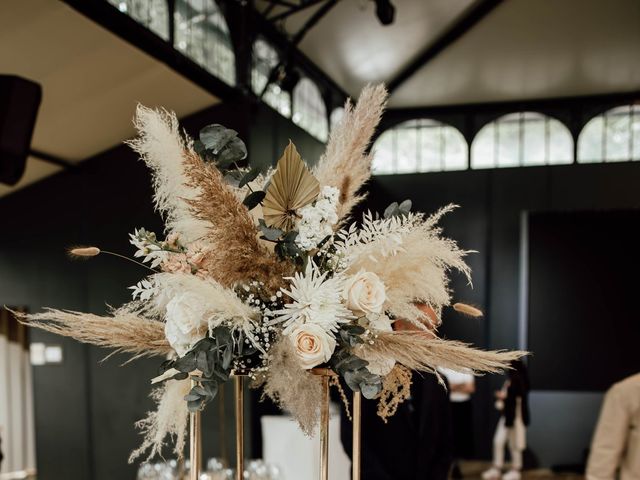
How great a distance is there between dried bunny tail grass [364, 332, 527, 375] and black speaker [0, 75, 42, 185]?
259 cm

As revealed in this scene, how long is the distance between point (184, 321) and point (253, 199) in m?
0.24

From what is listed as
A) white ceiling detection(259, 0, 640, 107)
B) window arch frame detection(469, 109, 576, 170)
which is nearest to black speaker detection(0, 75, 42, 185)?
white ceiling detection(259, 0, 640, 107)

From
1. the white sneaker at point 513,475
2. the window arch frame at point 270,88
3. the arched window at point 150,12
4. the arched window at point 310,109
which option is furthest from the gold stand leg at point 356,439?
the white sneaker at point 513,475

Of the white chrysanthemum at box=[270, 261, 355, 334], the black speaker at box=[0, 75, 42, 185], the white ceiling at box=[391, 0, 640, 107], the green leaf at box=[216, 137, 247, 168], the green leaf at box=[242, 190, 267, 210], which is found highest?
the white ceiling at box=[391, 0, 640, 107]

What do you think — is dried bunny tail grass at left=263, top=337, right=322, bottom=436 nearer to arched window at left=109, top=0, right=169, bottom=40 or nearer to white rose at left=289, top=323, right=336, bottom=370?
white rose at left=289, top=323, right=336, bottom=370

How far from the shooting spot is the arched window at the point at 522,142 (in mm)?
8297

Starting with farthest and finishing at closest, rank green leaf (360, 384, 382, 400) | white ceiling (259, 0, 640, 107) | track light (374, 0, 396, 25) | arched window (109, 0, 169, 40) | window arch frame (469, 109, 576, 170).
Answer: window arch frame (469, 109, 576, 170) < white ceiling (259, 0, 640, 107) < track light (374, 0, 396, 25) < arched window (109, 0, 169, 40) < green leaf (360, 384, 382, 400)

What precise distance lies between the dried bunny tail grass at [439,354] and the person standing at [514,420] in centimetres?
548

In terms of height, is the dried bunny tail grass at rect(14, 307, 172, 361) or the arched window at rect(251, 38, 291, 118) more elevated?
the arched window at rect(251, 38, 291, 118)

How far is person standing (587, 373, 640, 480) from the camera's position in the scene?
8.75 ft

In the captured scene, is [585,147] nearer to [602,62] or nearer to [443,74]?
[602,62]

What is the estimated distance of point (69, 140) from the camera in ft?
17.3

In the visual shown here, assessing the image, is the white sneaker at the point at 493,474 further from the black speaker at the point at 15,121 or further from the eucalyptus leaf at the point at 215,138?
the eucalyptus leaf at the point at 215,138

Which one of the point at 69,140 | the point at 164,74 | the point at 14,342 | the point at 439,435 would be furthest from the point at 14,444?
the point at 439,435
